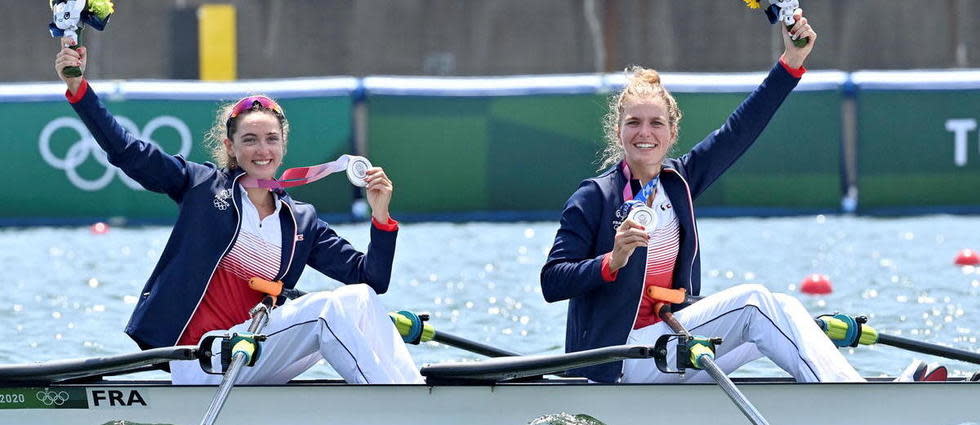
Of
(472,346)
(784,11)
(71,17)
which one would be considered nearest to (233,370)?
(71,17)

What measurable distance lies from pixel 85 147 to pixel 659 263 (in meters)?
8.33

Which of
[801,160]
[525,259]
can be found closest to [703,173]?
[525,259]

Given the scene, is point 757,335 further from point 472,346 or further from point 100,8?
point 100,8

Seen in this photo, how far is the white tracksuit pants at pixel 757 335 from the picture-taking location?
5.27 metres

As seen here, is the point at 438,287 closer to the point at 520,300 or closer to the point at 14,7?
the point at 520,300

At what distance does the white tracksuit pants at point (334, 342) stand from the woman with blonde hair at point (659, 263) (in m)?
0.53

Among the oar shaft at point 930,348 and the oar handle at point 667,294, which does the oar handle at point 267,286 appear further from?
the oar shaft at point 930,348

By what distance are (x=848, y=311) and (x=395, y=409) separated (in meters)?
4.50

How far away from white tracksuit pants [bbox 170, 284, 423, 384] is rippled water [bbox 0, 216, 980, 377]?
211 cm

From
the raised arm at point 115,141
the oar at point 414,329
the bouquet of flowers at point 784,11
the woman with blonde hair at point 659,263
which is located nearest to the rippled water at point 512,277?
the oar at point 414,329

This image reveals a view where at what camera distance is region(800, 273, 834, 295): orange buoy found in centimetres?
974

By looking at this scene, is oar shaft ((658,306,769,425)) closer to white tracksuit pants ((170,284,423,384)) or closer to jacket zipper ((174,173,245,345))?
white tracksuit pants ((170,284,423,384))

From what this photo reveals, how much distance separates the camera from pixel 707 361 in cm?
502

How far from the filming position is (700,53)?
740 inches
